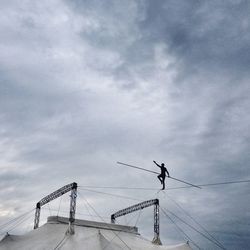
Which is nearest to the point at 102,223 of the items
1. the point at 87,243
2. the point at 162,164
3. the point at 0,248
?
the point at 87,243

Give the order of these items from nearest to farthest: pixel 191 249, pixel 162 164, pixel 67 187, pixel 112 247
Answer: pixel 162 164 < pixel 112 247 < pixel 191 249 < pixel 67 187

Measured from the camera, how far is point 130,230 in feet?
90.1

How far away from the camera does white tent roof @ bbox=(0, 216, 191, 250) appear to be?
749 inches

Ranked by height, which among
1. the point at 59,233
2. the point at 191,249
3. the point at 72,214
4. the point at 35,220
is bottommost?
the point at 191,249

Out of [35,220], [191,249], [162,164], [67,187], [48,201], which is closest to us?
[162,164]

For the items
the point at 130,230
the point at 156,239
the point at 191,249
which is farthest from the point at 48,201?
the point at 191,249

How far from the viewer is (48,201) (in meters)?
26.9

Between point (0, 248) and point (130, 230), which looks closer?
point (0, 248)

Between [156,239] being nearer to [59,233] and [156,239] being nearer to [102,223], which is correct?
[102,223]

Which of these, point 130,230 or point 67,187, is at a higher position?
point 67,187

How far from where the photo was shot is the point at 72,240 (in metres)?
19.9

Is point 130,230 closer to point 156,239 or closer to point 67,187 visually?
point 156,239

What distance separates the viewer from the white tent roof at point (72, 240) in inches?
749

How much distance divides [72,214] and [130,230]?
22.6ft
